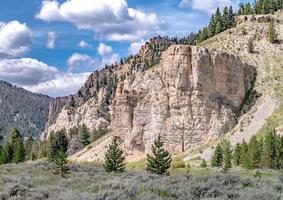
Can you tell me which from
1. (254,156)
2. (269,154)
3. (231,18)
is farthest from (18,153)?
(231,18)

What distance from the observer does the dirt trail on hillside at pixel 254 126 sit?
10256 cm

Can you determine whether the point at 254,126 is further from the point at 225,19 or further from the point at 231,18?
the point at 231,18

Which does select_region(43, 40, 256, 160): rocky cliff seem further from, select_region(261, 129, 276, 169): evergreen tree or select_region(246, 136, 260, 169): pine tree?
select_region(261, 129, 276, 169): evergreen tree

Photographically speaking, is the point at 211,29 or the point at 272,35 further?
the point at 211,29

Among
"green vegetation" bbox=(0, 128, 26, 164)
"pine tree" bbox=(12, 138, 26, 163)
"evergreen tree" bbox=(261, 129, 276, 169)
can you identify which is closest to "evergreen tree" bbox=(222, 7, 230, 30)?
"green vegetation" bbox=(0, 128, 26, 164)

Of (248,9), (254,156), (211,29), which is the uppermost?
(248,9)

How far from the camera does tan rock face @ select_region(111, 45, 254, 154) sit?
11406cm

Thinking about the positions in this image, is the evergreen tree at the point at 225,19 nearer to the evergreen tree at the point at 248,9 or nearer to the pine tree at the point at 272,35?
the evergreen tree at the point at 248,9

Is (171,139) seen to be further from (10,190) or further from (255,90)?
(10,190)

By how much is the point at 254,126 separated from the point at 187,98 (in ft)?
56.8

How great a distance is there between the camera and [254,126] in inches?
4230

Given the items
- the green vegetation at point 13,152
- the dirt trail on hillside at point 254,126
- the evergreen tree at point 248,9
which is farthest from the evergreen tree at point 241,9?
the green vegetation at point 13,152

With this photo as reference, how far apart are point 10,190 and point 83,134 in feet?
524

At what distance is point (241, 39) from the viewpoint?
142625 mm
